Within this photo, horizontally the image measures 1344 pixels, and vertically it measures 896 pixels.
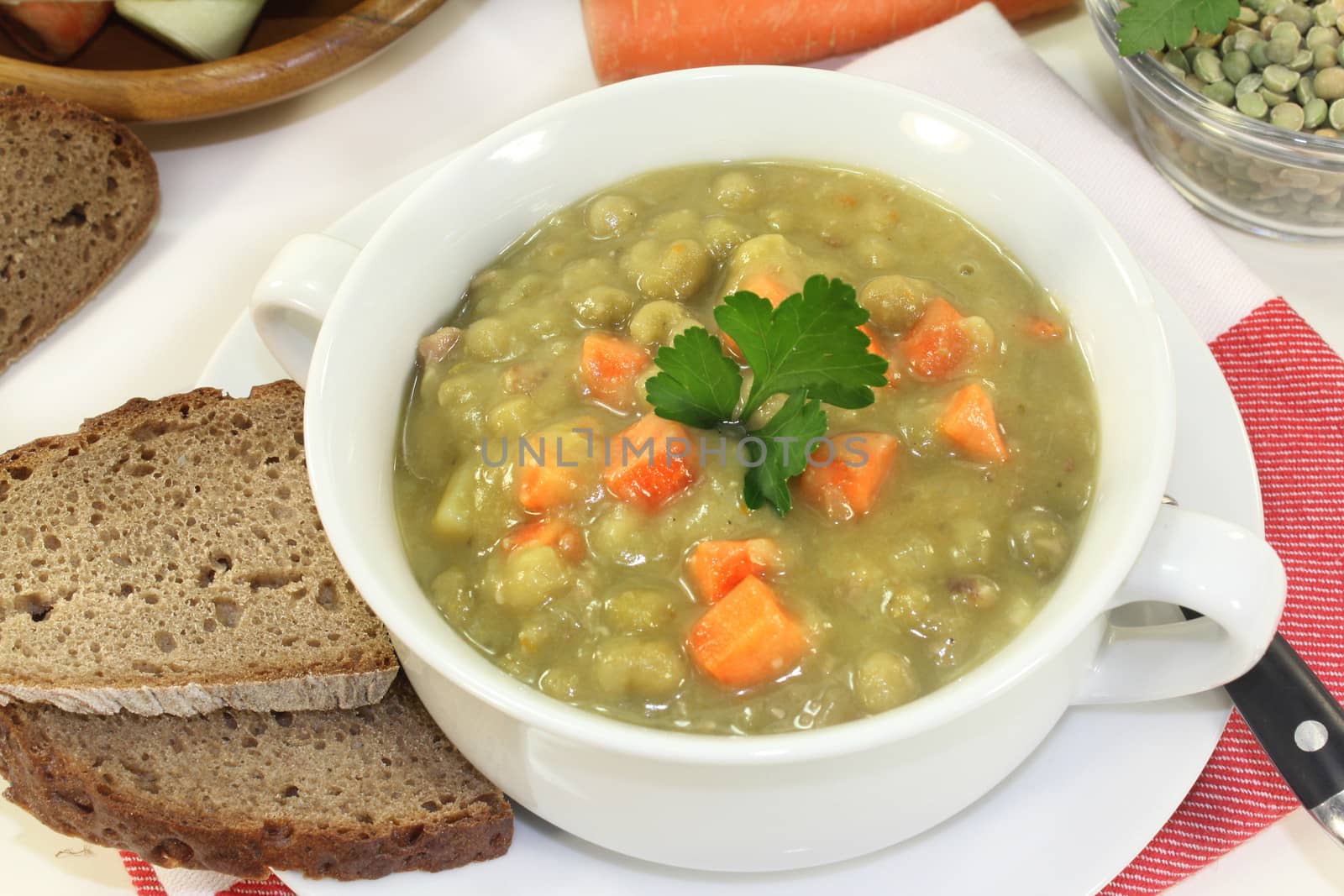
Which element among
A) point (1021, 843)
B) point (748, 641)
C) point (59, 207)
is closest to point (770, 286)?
point (748, 641)

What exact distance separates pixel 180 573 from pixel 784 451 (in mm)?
1288

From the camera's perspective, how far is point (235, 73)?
330 centimetres

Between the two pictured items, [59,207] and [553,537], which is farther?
[59,207]

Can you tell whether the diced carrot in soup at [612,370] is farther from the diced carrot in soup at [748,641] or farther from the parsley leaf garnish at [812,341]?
the diced carrot in soup at [748,641]

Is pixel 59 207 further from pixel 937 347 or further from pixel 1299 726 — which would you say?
pixel 1299 726

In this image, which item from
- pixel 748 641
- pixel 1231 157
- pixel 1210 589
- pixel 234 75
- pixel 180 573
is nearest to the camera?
pixel 1210 589

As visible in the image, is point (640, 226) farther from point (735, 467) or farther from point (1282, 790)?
point (1282, 790)

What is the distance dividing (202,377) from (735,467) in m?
1.32

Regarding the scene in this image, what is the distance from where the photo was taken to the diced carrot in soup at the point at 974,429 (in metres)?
2.18

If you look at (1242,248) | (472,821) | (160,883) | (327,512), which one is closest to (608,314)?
(327,512)

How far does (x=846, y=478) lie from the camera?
212 cm

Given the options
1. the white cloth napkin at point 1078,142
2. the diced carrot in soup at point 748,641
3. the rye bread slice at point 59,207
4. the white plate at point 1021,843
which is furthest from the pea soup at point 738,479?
the rye bread slice at point 59,207

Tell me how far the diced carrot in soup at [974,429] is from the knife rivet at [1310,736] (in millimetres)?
671

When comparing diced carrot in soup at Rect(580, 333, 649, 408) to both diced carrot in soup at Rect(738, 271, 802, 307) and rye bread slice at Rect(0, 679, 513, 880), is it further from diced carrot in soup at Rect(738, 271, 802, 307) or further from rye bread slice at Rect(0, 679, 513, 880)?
rye bread slice at Rect(0, 679, 513, 880)
